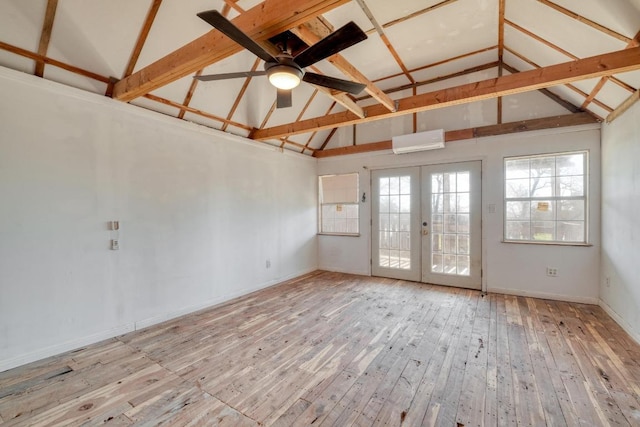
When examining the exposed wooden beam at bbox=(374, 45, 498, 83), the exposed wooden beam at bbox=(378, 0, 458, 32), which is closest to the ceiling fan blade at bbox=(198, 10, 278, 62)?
the exposed wooden beam at bbox=(378, 0, 458, 32)

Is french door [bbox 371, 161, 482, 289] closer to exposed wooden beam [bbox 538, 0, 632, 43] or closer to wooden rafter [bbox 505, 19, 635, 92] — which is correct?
wooden rafter [bbox 505, 19, 635, 92]

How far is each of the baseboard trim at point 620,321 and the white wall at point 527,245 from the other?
259 millimetres

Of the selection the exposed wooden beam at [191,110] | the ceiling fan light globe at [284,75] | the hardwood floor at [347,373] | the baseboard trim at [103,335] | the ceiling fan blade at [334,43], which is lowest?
the hardwood floor at [347,373]

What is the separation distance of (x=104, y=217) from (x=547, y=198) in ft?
19.8

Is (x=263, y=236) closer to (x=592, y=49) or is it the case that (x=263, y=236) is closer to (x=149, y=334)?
(x=149, y=334)

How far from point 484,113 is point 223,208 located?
4.61 m

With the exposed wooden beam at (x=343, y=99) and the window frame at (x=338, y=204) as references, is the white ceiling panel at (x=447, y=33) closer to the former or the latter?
the exposed wooden beam at (x=343, y=99)

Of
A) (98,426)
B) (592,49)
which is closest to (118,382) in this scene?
(98,426)

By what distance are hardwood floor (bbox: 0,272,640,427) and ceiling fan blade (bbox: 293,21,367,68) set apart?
2.47 metres

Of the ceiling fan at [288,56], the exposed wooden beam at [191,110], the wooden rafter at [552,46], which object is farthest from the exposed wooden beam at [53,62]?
the wooden rafter at [552,46]

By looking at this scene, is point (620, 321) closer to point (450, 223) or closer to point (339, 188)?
point (450, 223)

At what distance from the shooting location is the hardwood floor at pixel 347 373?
1.90 m

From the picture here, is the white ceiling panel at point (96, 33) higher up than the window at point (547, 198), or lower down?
higher up

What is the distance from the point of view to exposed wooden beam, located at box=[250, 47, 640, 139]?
93.4 inches
